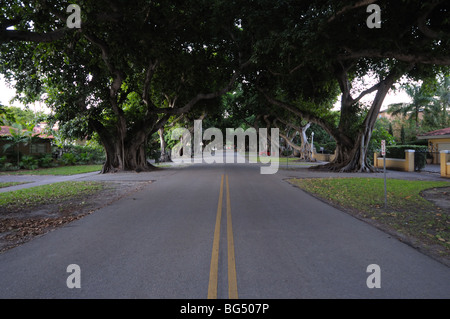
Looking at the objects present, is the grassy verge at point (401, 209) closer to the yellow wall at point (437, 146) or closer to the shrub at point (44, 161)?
the yellow wall at point (437, 146)

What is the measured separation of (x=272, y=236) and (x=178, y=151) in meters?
40.8

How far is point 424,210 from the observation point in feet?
27.6

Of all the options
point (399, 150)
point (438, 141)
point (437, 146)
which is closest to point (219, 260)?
point (399, 150)

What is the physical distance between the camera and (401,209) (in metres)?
8.59

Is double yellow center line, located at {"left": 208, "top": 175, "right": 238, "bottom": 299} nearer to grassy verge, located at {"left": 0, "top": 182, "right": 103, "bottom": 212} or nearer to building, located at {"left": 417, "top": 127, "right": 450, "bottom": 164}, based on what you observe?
grassy verge, located at {"left": 0, "top": 182, "right": 103, "bottom": 212}

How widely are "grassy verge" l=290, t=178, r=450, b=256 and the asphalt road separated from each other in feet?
2.33

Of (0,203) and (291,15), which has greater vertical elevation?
(291,15)

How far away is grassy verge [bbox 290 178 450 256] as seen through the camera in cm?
615

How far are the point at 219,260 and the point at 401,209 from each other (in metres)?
6.44

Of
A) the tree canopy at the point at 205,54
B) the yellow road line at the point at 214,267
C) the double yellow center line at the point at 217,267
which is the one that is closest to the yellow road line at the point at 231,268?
the double yellow center line at the point at 217,267

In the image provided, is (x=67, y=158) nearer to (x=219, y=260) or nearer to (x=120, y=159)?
(x=120, y=159)

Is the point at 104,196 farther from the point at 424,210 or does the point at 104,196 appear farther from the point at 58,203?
the point at 424,210
